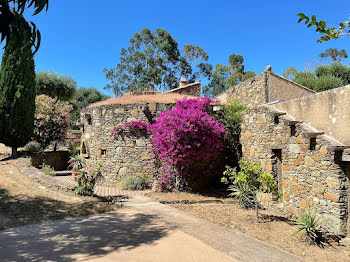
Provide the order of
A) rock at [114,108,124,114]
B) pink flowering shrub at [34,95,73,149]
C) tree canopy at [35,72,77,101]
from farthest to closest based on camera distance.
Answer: tree canopy at [35,72,77,101], pink flowering shrub at [34,95,73,149], rock at [114,108,124,114]

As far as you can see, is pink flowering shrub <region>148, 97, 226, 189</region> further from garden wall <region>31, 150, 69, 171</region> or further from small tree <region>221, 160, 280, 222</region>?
garden wall <region>31, 150, 69, 171</region>

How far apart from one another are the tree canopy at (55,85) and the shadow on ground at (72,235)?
1991cm

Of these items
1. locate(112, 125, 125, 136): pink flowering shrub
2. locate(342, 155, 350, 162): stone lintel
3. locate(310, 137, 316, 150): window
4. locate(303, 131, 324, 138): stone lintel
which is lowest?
locate(342, 155, 350, 162): stone lintel

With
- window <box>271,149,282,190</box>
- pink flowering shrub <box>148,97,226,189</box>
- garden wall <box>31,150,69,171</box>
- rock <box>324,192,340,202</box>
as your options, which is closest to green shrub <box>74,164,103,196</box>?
pink flowering shrub <box>148,97,226,189</box>

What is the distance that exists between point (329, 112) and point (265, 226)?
3267 mm

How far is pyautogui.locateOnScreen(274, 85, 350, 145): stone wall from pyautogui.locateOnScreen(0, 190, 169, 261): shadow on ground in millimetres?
4661

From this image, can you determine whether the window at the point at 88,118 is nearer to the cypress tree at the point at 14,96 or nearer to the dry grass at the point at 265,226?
the cypress tree at the point at 14,96

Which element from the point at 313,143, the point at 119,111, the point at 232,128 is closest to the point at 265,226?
the point at 313,143

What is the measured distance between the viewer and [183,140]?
9203 mm

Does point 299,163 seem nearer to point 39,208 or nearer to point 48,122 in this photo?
point 39,208

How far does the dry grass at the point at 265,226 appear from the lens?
196 inches

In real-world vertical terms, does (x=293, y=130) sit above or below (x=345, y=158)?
above

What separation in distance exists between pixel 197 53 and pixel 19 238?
34.0m

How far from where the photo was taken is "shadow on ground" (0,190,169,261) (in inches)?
164
